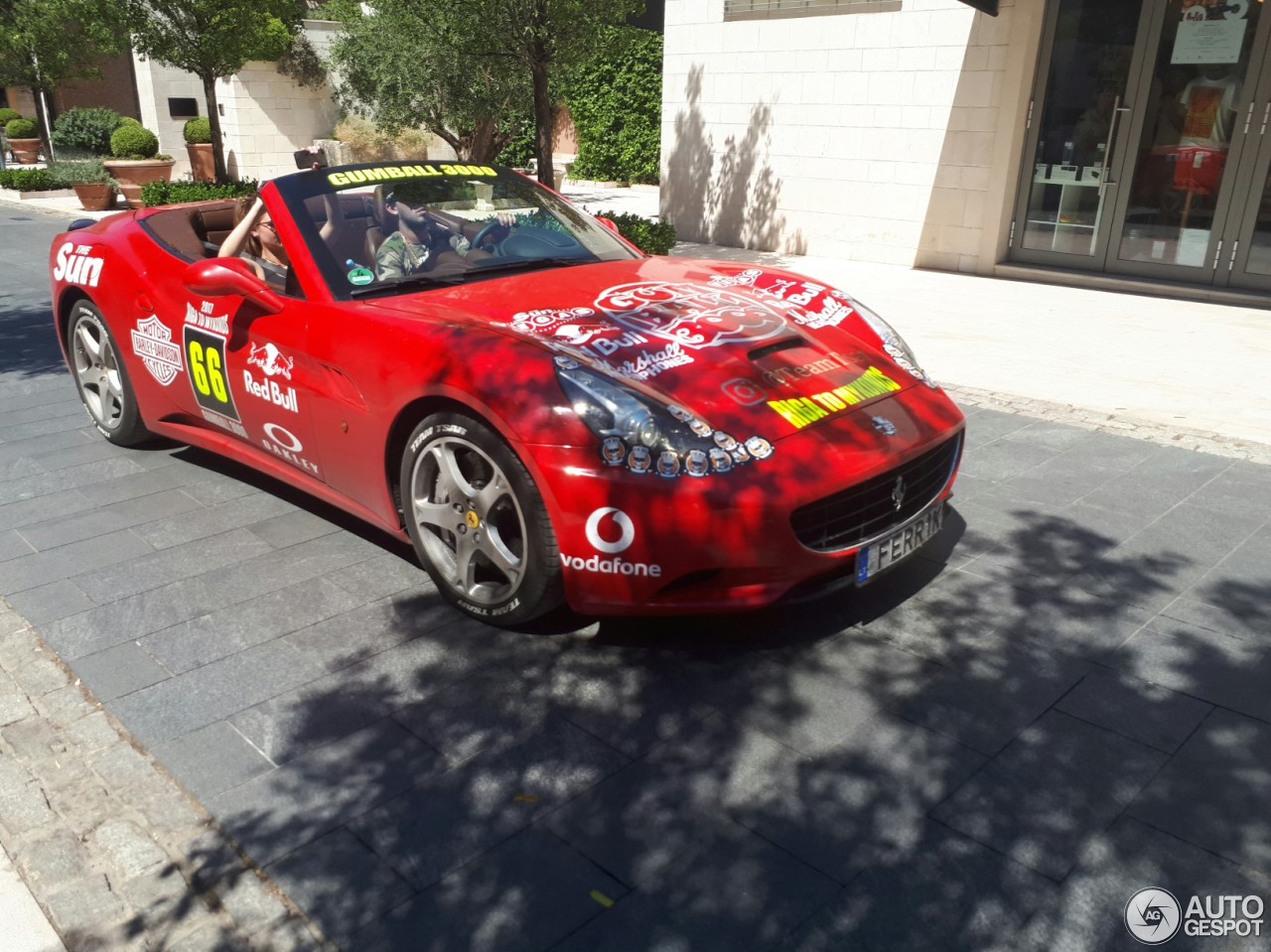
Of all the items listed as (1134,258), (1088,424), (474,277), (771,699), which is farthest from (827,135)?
(771,699)

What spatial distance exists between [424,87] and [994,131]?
12.3 m

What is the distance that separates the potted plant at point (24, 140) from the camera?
30906 mm

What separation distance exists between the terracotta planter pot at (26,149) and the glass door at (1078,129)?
30198 millimetres

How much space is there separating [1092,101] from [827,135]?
3.04 meters

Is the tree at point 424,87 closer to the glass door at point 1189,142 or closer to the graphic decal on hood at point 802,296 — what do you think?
the glass door at point 1189,142

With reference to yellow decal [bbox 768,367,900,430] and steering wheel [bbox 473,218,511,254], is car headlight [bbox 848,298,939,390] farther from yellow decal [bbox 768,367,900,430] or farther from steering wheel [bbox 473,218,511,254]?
steering wheel [bbox 473,218,511,254]

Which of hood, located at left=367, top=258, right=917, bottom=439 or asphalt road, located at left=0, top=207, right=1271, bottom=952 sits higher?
hood, located at left=367, top=258, right=917, bottom=439

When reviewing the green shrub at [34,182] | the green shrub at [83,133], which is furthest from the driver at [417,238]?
the green shrub at [83,133]

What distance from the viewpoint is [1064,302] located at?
983cm

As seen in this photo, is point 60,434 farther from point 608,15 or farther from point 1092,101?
point 1092,101

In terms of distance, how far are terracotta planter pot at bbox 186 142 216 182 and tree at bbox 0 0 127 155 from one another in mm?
2865

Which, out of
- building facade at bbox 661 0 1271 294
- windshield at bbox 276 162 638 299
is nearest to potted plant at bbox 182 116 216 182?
building facade at bbox 661 0 1271 294

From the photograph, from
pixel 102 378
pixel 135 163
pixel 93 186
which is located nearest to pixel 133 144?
pixel 135 163

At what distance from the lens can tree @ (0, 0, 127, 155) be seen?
19138mm
